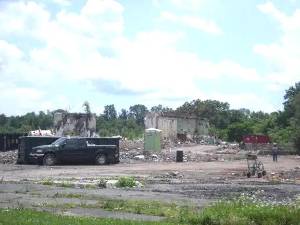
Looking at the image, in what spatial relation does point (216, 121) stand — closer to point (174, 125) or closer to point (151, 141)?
point (174, 125)

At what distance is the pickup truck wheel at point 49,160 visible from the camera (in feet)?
137

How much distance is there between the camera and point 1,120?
128 m

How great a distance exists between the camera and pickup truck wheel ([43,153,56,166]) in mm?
41625

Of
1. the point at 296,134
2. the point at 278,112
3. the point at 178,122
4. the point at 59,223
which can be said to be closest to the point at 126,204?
the point at 59,223

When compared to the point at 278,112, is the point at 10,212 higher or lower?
lower

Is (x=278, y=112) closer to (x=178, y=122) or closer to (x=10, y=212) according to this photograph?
(x=178, y=122)

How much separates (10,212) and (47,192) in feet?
21.8

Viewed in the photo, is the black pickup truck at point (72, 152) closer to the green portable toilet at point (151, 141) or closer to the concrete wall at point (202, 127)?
the green portable toilet at point (151, 141)

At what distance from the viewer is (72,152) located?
42.3 meters

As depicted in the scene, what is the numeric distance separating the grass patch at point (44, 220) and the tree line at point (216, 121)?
56.6 meters

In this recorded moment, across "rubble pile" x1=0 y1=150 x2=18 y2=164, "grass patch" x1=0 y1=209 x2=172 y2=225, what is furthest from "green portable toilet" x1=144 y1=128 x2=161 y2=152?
"grass patch" x1=0 y1=209 x2=172 y2=225

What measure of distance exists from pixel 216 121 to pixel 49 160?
107 meters

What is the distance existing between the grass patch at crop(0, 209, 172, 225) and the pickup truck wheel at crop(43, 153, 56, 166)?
2747 centimetres

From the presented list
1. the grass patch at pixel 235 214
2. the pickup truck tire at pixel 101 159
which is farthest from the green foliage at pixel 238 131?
the grass patch at pixel 235 214
